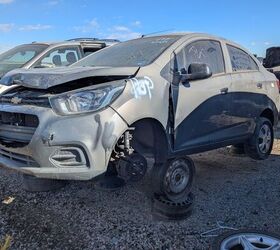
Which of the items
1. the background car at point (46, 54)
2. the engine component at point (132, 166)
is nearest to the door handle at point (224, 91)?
the engine component at point (132, 166)

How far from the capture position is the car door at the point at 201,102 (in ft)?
14.2

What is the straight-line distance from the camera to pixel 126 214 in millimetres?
4293

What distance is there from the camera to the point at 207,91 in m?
4.68

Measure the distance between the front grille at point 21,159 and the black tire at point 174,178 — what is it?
124 cm

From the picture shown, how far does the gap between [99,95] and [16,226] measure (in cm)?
157

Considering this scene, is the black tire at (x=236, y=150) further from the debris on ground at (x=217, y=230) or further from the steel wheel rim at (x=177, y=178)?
the debris on ground at (x=217, y=230)

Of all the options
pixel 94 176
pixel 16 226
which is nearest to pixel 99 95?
pixel 94 176

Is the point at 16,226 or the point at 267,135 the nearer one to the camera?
the point at 16,226

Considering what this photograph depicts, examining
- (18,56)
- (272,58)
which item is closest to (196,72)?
(18,56)

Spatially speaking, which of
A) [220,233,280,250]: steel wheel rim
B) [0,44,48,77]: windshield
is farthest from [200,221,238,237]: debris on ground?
[0,44,48,77]: windshield

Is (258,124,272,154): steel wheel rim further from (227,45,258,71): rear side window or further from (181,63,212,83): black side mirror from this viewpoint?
(181,63,212,83): black side mirror

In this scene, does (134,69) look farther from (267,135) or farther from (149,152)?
(267,135)

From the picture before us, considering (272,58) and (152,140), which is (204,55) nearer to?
(152,140)

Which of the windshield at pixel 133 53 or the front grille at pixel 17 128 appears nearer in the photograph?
the front grille at pixel 17 128
